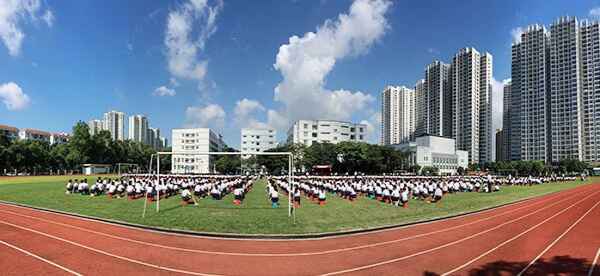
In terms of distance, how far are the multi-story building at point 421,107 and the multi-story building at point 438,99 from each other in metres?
1.75

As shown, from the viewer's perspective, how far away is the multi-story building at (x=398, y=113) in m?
160

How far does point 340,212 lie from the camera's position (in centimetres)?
1911

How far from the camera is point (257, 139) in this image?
127m

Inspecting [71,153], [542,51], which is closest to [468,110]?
[542,51]

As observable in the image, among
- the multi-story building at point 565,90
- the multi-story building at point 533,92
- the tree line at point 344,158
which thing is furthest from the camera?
the multi-story building at point 533,92

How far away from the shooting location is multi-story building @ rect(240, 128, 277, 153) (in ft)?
414

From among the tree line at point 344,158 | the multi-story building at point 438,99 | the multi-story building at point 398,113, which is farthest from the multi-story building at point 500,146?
the tree line at point 344,158

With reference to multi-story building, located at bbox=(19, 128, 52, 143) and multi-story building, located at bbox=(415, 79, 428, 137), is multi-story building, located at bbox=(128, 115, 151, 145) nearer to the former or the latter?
multi-story building, located at bbox=(19, 128, 52, 143)

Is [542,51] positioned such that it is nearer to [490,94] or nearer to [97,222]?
[490,94]

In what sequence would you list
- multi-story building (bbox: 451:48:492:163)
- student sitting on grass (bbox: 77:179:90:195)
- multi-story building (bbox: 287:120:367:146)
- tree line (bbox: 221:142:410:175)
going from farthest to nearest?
multi-story building (bbox: 451:48:492:163), multi-story building (bbox: 287:120:367:146), tree line (bbox: 221:142:410:175), student sitting on grass (bbox: 77:179:90:195)

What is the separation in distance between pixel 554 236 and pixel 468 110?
13156cm

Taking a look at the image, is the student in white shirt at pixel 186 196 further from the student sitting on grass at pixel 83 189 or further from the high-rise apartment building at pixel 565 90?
the high-rise apartment building at pixel 565 90

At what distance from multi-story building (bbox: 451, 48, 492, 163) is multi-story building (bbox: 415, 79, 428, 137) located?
14.4 meters

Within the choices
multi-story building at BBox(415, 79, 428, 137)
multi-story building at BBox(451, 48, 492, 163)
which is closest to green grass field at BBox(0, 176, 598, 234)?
multi-story building at BBox(451, 48, 492, 163)
